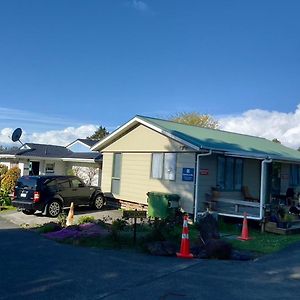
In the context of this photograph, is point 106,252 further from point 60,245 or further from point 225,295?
point 225,295

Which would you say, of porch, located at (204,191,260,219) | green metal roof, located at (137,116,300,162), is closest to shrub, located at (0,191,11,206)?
green metal roof, located at (137,116,300,162)

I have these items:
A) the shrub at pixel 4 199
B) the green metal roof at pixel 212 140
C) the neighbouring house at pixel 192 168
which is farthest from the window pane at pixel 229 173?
the shrub at pixel 4 199

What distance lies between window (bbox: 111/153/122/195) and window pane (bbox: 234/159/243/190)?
229 inches

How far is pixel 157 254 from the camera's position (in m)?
10.5

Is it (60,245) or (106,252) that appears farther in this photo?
(60,245)

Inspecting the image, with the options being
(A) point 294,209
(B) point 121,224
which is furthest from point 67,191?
(A) point 294,209

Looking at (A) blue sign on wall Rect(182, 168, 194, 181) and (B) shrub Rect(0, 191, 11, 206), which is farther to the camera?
(B) shrub Rect(0, 191, 11, 206)

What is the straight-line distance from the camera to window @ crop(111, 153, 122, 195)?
69.2ft

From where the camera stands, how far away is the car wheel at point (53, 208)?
1784 centimetres

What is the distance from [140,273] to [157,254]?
208 centimetres

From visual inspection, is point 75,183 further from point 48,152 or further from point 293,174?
point 48,152

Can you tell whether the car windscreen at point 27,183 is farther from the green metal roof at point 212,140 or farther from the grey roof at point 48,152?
the grey roof at point 48,152

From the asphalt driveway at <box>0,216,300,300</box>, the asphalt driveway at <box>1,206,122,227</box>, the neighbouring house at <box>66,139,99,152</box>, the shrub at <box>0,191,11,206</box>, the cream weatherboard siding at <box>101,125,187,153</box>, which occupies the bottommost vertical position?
the asphalt driveway at <box>0,216,300,300</box>

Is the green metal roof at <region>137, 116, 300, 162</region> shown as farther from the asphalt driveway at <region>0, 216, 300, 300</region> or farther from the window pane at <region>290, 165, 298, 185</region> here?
the asphalt driveway at <region>0, 216, 300, 300</region>
